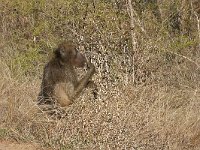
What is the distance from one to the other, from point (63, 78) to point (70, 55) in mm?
320

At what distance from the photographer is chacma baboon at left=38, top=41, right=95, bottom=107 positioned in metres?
6.90

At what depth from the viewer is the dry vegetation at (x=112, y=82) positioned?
611 cm

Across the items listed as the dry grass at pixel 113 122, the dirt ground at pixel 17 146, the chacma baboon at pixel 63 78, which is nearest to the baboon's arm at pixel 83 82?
the chacma baboon at pixel 63 78

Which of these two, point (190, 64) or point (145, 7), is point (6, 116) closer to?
point (190, 64)

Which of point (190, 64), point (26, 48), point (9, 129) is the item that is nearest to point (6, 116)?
point (9, 129)

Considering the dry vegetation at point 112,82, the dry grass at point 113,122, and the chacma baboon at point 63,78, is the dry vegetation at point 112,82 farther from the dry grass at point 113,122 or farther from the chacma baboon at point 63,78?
the chacma baboon at point 63,78

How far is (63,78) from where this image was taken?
7043mm

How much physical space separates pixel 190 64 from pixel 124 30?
181 cm

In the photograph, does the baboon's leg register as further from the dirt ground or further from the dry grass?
the dirt ground

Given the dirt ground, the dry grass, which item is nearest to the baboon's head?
the dry grass

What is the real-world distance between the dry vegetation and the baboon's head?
174 millimetres

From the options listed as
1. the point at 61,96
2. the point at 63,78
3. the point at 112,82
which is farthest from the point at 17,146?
the point at 112,82

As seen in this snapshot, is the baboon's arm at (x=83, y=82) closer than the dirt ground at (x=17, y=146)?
No

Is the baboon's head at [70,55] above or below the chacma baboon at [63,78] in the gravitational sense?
above
